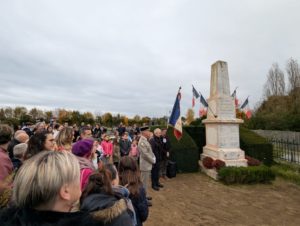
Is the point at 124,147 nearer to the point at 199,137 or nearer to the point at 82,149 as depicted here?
the point at 199,137

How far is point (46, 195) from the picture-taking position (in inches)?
53.4

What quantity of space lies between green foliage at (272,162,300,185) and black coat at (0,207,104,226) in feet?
32.6

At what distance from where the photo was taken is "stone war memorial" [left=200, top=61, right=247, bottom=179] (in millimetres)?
10164

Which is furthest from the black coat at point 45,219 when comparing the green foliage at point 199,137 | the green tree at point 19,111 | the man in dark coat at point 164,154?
the green tree at point 19,111

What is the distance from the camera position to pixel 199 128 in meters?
13.3

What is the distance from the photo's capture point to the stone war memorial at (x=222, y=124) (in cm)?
1016

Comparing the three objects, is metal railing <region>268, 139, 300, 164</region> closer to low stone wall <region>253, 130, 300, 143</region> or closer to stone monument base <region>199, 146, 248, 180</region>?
stone monument base <region>199, 146, 248, 180</region>

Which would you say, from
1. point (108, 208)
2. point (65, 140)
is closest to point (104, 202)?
point (108, 208)

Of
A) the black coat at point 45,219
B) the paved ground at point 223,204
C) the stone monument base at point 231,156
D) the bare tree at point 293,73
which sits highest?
the bare tree at point 293,73

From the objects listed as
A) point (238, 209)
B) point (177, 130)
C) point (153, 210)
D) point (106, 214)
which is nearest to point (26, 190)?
point (106, 214)

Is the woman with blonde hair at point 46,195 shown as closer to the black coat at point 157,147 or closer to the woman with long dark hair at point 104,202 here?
the woman with long dark hair at point 104,202

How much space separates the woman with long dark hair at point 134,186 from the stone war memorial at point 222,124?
719 cm

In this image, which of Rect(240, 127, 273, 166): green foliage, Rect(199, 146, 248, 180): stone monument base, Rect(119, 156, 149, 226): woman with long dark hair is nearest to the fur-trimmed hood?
Rect(119, 156, 149, 226): woman with long dark hair

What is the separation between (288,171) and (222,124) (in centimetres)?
329
